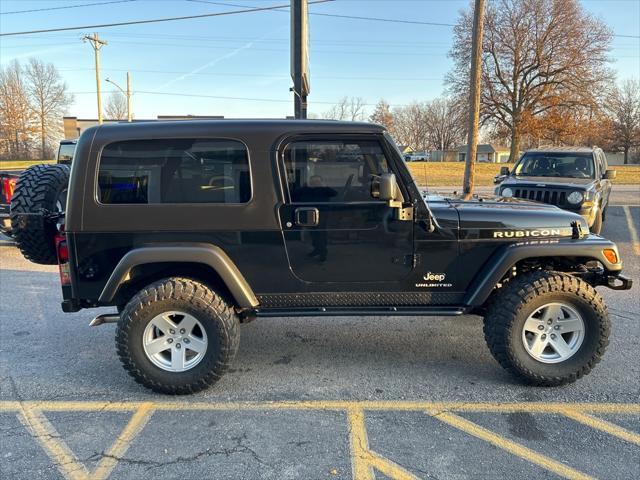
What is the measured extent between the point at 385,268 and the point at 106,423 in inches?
84.4

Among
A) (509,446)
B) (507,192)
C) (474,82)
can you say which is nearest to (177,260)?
(509,446)

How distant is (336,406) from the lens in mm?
3115

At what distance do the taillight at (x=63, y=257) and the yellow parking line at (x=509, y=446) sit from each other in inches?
109

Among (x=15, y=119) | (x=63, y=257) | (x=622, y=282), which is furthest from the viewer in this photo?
(x=15, y=119)

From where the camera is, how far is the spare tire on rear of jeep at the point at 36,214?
3.48 m

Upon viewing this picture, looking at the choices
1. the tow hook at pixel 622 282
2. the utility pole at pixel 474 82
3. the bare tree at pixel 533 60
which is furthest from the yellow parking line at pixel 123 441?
the bare tree at pixel 533 60

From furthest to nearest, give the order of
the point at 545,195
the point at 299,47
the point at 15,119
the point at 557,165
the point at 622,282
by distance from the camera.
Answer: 1. the point at 15,119
2. the point at 557,165
3. the point at 545,195
4. the point at 299,47
5. the point at 622,282

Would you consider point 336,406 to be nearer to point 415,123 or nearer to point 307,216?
point 307,216

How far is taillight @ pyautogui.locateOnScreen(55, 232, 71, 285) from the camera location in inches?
132

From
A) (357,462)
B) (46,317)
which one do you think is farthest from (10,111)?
(357,462)

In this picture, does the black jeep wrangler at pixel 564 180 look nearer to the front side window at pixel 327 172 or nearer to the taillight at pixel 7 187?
the front side window at pixel 327 172

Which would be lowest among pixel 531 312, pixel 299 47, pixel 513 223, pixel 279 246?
pixel 531 312

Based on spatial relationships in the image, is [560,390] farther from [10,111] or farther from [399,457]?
[10,111]

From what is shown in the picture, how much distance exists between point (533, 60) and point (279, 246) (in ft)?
127
